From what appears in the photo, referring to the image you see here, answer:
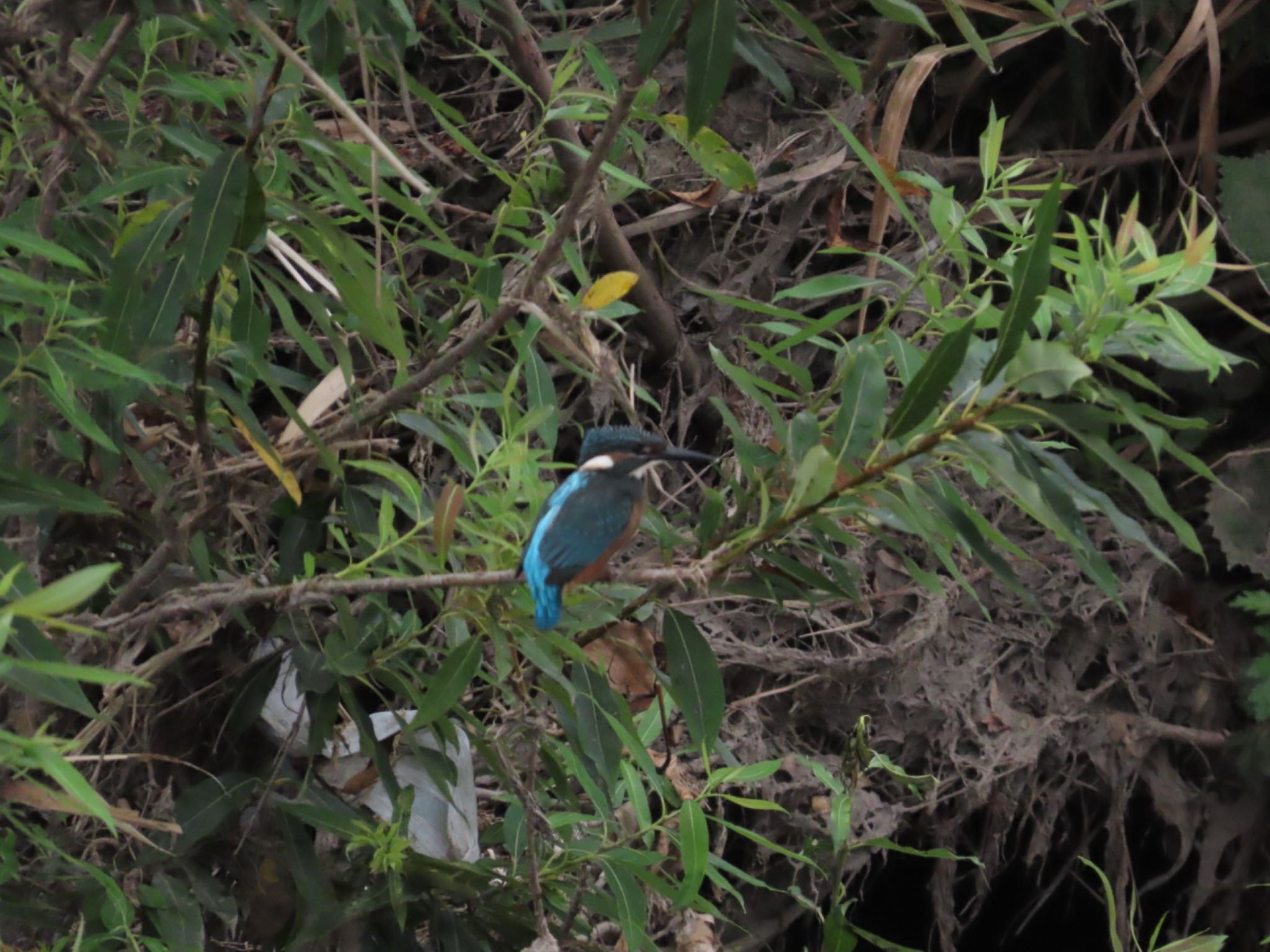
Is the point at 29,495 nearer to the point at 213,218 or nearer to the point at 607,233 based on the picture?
the point at 213,218

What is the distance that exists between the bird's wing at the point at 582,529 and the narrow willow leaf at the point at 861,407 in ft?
1.06

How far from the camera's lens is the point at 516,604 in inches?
63.9

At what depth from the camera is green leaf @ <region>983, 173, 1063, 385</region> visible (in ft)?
4.03

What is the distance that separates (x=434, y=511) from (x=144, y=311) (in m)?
0.40

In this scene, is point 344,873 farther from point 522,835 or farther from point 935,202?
point 935,202

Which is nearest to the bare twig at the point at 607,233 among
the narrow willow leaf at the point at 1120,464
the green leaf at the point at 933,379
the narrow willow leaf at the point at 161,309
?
the narrow willow leaf at the point at 161,309

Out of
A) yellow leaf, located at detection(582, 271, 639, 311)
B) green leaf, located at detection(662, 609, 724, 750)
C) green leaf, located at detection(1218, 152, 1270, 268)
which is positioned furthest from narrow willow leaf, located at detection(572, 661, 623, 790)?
green leaf, located at detection(1218, 152, 1270, 268)

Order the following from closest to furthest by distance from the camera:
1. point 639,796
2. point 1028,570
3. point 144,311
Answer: point 144,311 → point 639,796 → point 1028,570

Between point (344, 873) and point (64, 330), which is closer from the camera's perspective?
point (64, 330)

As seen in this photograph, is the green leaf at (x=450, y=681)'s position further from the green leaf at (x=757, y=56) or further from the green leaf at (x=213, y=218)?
the green leaf at (x=757, y=56)

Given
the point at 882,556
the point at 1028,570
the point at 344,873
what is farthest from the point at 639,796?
the point at 1028,570

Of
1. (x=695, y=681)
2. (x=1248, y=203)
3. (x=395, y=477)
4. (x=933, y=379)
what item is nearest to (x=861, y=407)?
(x=933, y=379)

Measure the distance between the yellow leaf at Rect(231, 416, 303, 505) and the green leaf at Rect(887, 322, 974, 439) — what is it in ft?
2.50

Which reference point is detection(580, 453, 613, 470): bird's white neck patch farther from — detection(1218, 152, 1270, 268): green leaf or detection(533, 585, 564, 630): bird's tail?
detection(1218, 152, 1270, 268): green leaf
